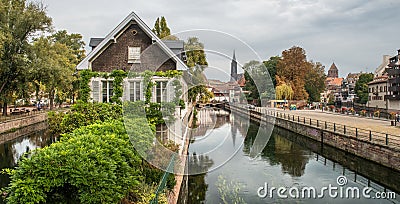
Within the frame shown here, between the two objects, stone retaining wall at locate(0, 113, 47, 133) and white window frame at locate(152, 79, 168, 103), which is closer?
white window frame at locate(152, 79, 168, 103)

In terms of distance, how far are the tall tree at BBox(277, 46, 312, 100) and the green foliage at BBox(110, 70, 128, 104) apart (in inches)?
1944

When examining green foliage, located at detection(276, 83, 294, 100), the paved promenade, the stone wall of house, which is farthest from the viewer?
green foliage, located at detection(276, 83, 294, 100)

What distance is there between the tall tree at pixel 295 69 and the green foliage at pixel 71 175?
60.3 meters

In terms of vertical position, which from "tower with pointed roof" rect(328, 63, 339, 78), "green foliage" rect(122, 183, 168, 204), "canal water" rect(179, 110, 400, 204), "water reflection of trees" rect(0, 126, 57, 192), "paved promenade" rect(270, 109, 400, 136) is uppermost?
"tower with pointed roof" rect(328, 63, 339, 78)

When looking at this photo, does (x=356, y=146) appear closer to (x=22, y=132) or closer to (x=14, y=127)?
(x=14, y=127)

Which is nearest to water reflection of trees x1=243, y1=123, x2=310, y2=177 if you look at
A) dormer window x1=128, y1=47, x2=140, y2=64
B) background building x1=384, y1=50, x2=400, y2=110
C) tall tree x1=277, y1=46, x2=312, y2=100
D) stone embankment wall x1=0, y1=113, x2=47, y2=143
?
dormer window x1=128, y1=47, x2=140, y2=64

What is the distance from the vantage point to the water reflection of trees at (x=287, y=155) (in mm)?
19812

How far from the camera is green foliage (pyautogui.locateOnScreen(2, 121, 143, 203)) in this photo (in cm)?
590

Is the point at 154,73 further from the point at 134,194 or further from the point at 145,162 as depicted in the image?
the point at 134,194

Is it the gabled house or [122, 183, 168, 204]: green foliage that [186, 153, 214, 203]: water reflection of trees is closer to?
the gabled house

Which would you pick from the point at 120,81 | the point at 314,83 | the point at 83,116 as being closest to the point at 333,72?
the point at 314,83

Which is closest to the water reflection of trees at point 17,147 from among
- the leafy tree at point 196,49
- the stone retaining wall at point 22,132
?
the stone retaining wall at point 22,132

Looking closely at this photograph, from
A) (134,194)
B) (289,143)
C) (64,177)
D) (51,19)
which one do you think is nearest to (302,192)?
(134,194)

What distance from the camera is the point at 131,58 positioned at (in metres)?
21.0
